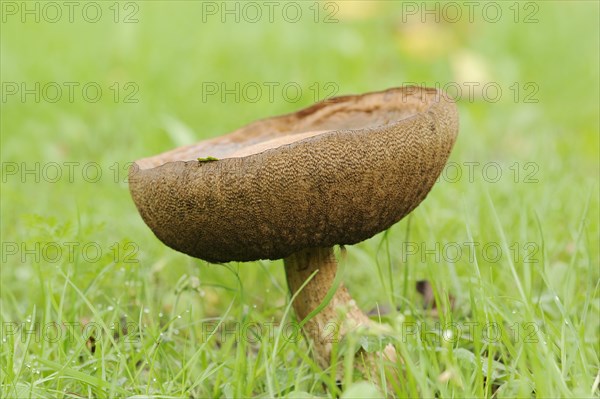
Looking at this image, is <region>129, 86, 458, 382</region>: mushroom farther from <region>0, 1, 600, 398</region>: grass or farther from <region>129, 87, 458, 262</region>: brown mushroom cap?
<region>0, 1, 600, 398</region>: grass

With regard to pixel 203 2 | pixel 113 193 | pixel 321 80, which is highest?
pixel 203 2

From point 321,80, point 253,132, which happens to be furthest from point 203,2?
point 253,132

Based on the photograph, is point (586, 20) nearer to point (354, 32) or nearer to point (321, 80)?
point (354, 32)

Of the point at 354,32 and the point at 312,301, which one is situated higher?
the point at 354,32

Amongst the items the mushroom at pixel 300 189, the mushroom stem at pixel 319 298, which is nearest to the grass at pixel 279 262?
the mushroom stem at pixel 319 298

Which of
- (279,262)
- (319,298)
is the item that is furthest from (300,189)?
(279,262)

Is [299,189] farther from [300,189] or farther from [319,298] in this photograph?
[319,298]

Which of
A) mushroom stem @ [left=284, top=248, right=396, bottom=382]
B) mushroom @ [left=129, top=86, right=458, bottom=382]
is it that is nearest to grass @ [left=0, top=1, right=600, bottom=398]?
mushroom stem @ [left=284, top=248, right=396, bottom=382]

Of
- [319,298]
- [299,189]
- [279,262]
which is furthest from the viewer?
[279,262]
